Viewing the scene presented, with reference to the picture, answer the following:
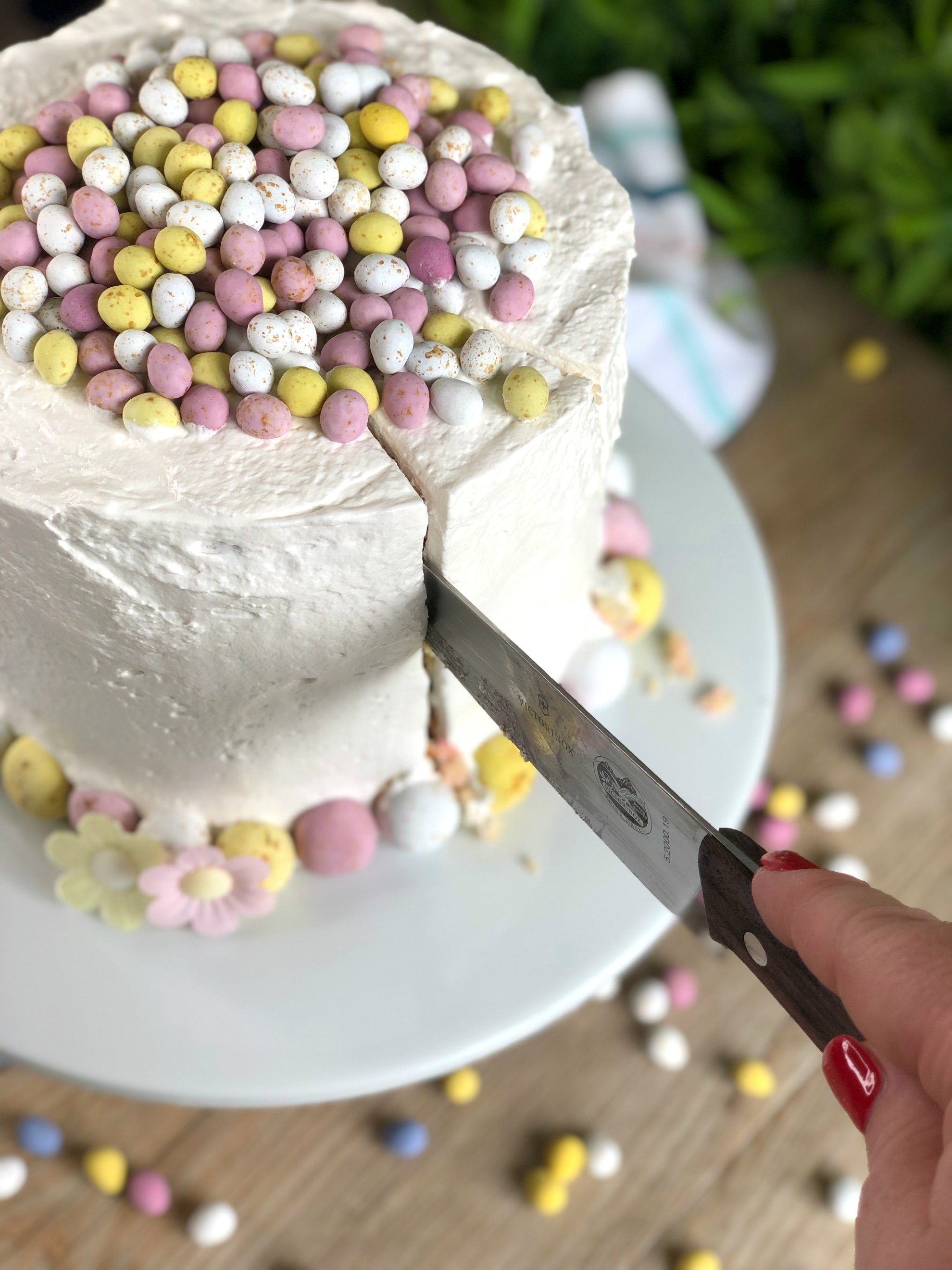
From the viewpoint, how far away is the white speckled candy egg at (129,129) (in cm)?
70

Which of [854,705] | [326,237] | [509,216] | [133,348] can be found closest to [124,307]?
[133,348]

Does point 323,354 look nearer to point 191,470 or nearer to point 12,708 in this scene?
point 191,470

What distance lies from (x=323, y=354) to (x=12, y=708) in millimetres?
354

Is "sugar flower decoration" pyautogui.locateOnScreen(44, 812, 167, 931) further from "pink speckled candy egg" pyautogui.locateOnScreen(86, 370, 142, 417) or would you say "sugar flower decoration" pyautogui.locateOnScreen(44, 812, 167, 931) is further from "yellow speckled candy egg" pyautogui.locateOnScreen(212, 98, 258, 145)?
"yellow speckled candy egg" pyautogui.locateOnScreen(212, 98, 258, 145)

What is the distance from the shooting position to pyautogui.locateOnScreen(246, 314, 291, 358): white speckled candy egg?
64cm

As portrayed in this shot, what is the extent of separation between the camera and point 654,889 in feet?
2.18

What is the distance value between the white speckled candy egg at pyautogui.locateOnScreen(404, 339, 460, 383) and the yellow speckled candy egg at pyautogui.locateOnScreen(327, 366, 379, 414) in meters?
0.03

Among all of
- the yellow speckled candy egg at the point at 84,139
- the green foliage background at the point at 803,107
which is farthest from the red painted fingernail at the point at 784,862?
the green foliage background at the point at 803,107

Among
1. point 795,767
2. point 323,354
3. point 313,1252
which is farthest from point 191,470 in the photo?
point 795,767

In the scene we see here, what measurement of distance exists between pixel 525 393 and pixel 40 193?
0.30m

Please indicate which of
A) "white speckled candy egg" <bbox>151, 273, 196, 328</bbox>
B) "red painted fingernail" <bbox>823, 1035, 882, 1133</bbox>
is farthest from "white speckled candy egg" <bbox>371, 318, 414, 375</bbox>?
"red painted fingernail" <bbox>823, 1035, 882, 1133</bbox>

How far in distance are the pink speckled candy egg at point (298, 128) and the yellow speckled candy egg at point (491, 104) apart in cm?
13

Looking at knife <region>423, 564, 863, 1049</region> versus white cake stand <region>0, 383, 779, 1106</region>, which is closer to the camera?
knife <region>423, 564, 863, 1049</region>

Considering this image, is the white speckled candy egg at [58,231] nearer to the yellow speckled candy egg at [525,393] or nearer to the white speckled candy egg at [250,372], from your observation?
the white speckled candy egg at [250,372]
